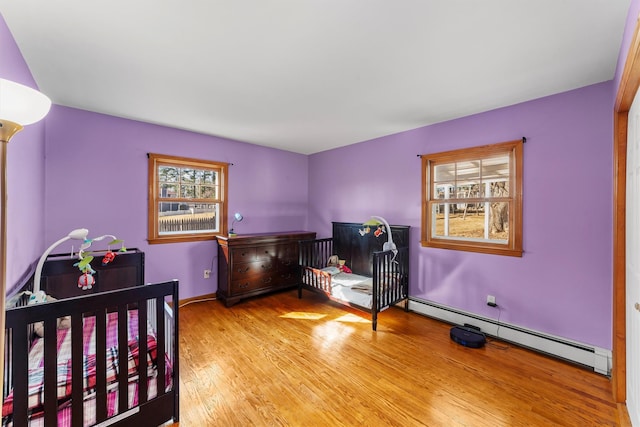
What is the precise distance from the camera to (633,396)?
159cm

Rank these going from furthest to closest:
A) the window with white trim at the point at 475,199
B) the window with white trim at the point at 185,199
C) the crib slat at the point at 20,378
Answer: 1. the window with white trim at the point at 185,199
2. the window with white trim at the point at 475,199
3. the crib slat at the point at 20,378

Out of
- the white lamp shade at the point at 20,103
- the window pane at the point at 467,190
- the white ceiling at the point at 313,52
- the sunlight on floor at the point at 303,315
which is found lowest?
the sunlight on floor at the point at 303,315

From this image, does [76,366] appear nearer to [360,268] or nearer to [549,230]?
[360,268]

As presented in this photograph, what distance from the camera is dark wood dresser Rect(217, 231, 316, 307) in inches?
139

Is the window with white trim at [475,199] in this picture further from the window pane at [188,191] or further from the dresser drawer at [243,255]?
the window pane at [188,191]

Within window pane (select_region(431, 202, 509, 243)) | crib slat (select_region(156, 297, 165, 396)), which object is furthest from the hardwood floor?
window pane (select_region(431, 202, 509, 243))

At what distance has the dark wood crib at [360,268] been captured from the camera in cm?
298

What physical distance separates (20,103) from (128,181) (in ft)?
8.46

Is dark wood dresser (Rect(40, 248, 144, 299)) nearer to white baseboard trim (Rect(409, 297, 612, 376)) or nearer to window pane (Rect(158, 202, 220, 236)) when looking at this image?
window pane (Rect(158, 202, 220, 236))

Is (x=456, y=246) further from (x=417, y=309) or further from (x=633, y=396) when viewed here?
(x=633, y=396)

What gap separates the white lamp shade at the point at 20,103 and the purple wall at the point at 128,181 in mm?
2425

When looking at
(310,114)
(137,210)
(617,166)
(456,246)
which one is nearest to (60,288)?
(137,210)

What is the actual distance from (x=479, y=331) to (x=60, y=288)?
3938mm

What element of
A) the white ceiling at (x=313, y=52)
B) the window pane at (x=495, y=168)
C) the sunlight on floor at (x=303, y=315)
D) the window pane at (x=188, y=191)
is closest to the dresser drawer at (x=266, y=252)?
the sunlight on floor at (x=303, y=315)
